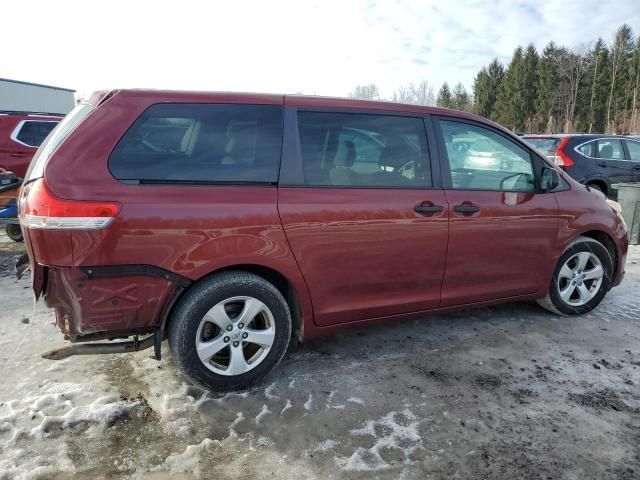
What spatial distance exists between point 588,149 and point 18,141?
10608 mm

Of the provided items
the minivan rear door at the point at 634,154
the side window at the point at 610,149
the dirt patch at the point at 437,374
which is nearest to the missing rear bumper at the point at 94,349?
the dirt patch at the point at 437,374

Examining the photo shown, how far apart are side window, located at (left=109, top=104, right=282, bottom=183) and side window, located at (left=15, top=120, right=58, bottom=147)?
273 inches

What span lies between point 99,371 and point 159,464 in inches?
45.0

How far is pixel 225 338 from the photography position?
2850 mm

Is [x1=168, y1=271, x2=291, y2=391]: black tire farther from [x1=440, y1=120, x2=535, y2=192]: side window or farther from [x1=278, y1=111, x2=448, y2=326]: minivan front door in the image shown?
[x1=440, y1=120, x2=535, y2=192]: side window

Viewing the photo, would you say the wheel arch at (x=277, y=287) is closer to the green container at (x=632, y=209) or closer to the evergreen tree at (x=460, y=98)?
the green container at (x=632, y=209)

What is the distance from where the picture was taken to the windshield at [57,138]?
103 inches

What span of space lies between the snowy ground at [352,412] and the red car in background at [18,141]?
5.43 m

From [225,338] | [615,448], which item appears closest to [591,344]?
[615,448]

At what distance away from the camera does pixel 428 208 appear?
332cm

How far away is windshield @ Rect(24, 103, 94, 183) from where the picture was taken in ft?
8.56

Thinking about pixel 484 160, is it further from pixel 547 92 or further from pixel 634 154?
pixel 547 92

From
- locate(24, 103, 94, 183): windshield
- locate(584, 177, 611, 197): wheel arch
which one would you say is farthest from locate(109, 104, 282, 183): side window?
locate(584, 177, 611, 197): wheel arch

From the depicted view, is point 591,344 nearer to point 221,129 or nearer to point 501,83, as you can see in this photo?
point 221,129
